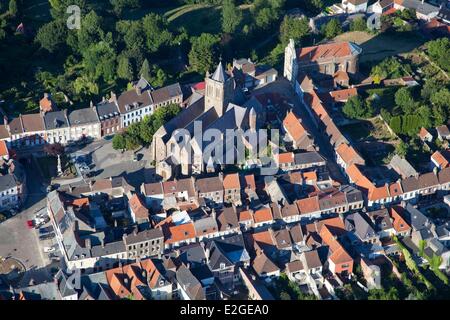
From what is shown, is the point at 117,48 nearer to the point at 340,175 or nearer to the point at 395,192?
the point at 340,175

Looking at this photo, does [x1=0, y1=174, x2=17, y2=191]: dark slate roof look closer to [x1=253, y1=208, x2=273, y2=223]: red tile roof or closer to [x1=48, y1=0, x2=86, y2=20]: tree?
[x1=253, y1=208, x2=273, y2=223]: red tile roof

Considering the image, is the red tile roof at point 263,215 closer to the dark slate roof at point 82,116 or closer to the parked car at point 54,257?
the parked car at point 54,257

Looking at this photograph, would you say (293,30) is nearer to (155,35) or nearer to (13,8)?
(155,35)

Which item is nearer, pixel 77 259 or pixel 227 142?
pixel 77 259

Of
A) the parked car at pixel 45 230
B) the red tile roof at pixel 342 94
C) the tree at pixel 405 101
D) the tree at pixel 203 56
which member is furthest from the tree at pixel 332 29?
the parked car at pixel 45 230

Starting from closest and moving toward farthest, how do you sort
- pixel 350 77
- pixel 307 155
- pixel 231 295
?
pixel 231 295 → pixel 307 155 → pixel 350 77

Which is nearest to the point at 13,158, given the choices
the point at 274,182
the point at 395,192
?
the point at 274,182

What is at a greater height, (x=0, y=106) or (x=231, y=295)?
(x=0, y=106)
